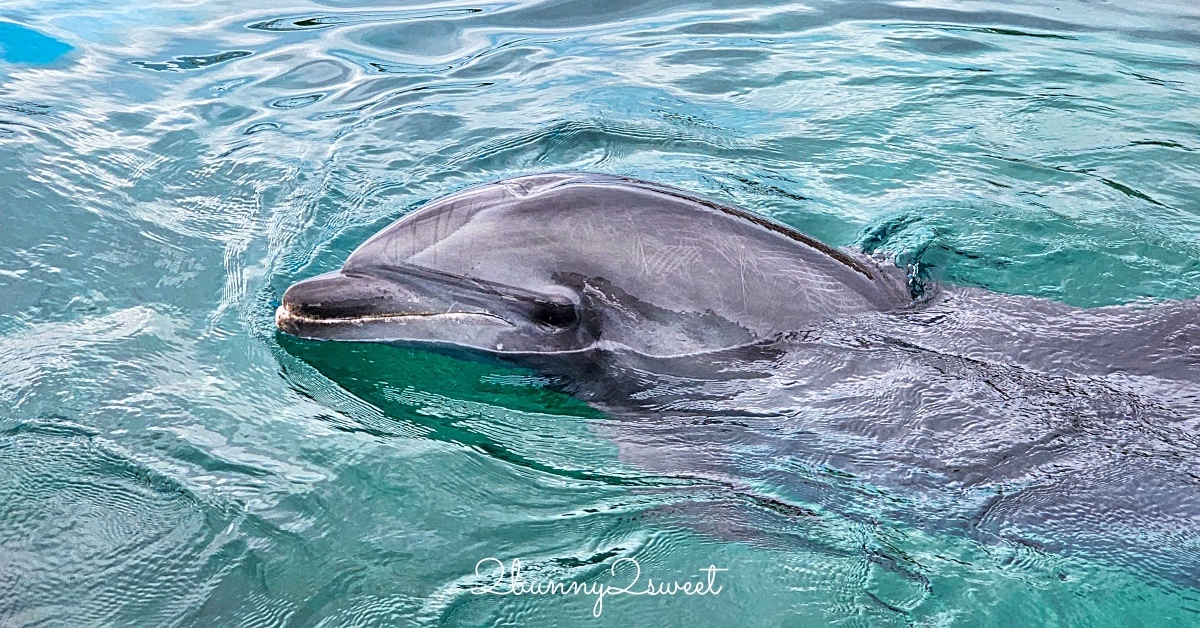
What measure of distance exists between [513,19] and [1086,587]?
33.6ft

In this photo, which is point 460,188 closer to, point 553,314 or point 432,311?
point 432,311

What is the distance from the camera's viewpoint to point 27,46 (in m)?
10.6

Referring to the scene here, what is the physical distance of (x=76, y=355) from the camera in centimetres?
532

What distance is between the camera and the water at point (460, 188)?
13.2 ft

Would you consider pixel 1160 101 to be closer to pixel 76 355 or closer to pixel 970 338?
pixel 970 338

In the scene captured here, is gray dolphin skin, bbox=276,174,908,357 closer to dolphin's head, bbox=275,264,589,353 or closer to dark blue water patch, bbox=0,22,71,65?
dolphin's head, bbox=275,264,589,353

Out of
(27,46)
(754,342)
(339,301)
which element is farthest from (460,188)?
(27,46)

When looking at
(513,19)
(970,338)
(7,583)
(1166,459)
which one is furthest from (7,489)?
(513,19)

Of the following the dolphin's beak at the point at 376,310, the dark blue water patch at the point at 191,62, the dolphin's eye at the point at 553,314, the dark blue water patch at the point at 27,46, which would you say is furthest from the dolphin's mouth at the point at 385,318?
the dark blue water patch at the point at 27,46

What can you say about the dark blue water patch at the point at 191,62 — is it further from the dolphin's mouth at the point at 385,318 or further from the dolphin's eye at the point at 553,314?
the dolphin's eye at the point at 553,314

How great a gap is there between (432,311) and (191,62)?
7.14m

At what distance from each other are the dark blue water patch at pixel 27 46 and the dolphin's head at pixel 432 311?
6.98m

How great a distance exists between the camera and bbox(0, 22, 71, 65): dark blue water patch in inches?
402

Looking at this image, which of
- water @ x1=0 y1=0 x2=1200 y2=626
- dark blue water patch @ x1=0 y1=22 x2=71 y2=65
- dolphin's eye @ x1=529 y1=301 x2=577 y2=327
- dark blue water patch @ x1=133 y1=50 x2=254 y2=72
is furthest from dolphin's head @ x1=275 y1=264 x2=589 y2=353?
dark blue water patch @ x1=0 y1=22 x2=71 y2=65
